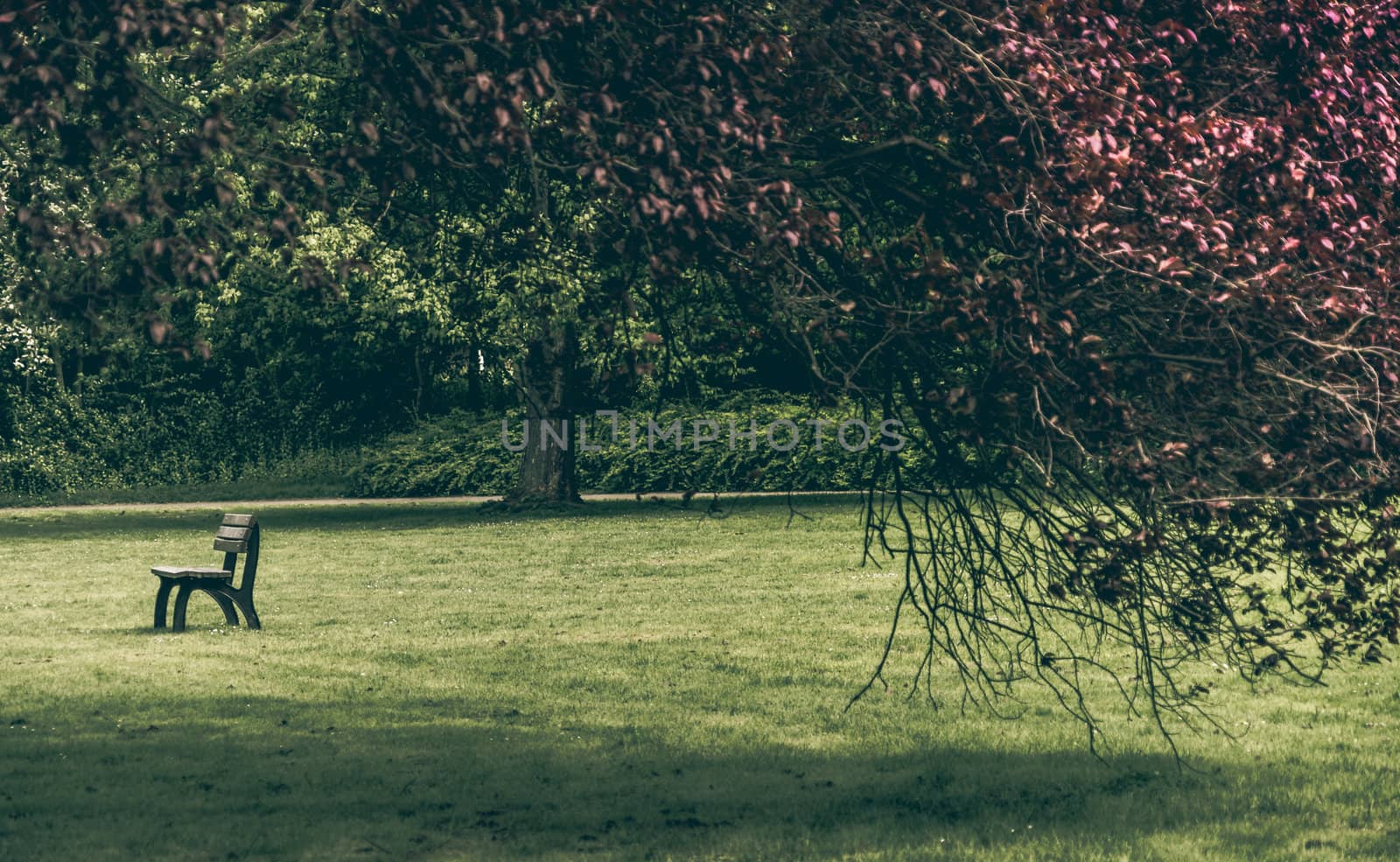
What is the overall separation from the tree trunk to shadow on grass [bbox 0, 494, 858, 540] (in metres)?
0.51

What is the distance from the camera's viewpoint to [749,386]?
103ft

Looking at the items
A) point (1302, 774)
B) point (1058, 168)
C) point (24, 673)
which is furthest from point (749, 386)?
point (1058, 168)

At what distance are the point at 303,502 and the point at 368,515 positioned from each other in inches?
158

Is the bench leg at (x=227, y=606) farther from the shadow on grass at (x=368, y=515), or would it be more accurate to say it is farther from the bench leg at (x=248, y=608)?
the shadow on grass at (x=368, y=515)

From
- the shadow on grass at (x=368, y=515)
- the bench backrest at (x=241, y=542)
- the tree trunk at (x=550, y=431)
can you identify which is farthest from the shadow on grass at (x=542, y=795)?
the tree trunk at (x=550, y=431)

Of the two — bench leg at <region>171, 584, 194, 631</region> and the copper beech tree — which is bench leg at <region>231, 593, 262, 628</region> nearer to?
bench leg at <region>171, 584, 194, 631</region>

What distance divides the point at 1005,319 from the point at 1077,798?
2.97 metres

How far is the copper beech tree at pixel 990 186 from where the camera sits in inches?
213

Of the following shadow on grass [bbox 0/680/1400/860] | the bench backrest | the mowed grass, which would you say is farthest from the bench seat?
shadow on grass [bbox 0/680/1400/860]

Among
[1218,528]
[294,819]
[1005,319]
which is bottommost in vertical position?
[294,819]

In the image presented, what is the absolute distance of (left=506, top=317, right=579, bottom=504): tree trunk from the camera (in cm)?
2542

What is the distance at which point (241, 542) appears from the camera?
504 inches

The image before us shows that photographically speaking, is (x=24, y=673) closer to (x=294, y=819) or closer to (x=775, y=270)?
(x=294, y=819)

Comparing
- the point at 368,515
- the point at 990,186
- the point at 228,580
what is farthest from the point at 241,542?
the point at 368,515
